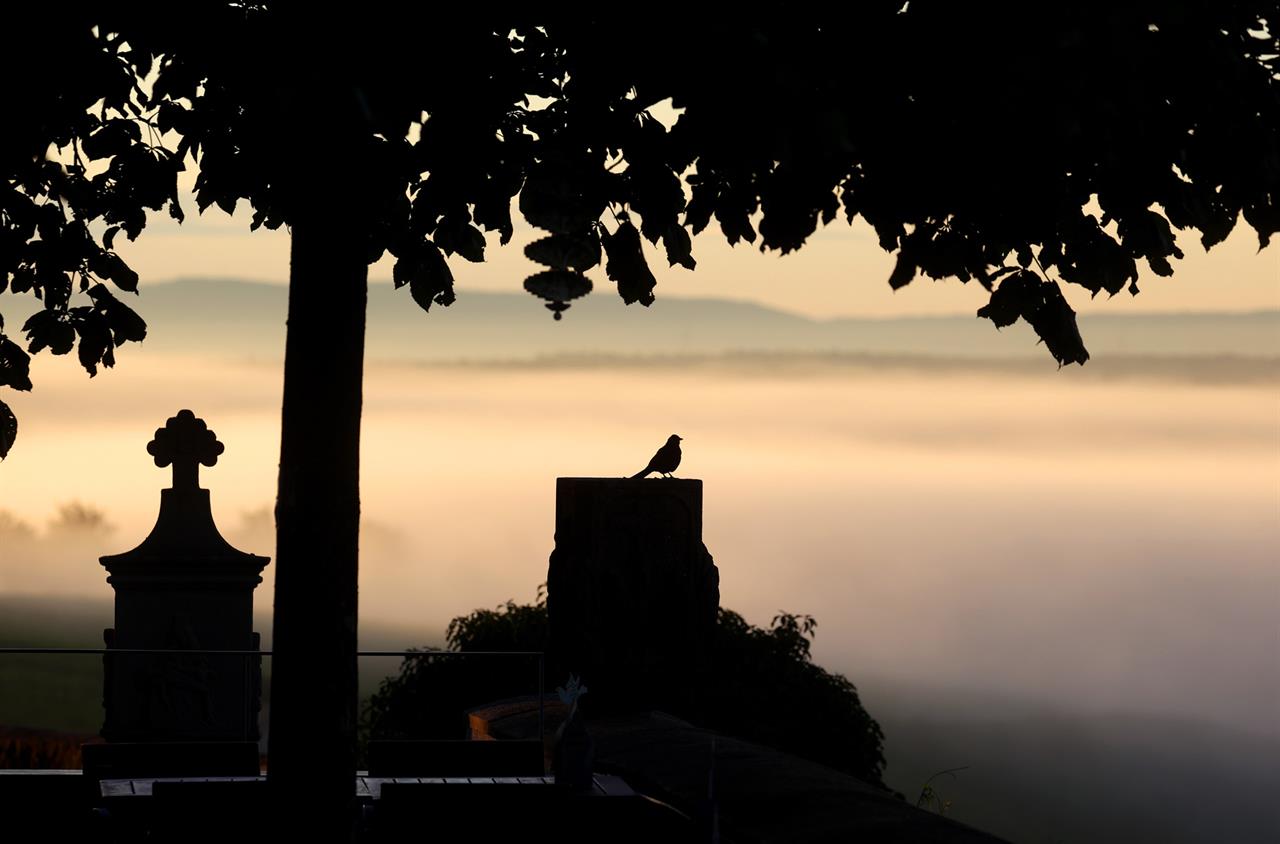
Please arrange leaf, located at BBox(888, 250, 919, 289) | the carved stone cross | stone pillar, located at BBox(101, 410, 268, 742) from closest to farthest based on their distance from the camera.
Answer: leaf, located at BBox(888, 250, 919, 289) < stone pillar, located at BBox(101, 410, 268, 742) < the carved stone cross

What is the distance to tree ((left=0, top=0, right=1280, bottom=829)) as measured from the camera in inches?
233

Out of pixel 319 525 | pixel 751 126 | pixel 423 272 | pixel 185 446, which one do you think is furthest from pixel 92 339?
pixel 185 446

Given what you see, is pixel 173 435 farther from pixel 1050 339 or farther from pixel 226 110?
pixel 1050 339

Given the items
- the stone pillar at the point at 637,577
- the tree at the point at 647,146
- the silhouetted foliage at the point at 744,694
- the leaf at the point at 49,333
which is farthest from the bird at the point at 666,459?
the silhouetted foliage at the point at 744,694

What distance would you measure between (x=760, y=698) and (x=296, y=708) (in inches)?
695

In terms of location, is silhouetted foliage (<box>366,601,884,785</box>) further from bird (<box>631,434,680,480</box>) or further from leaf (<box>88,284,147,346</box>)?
leaf (<box>88,284,147,346</box>)

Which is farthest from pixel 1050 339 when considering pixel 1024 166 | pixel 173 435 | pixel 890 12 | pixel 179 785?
pixel 173 435

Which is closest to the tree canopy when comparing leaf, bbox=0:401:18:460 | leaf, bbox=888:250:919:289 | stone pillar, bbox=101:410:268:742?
leaf, bbox=888:250:919:289

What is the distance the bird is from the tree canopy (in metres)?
4.05

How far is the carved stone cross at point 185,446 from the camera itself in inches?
708

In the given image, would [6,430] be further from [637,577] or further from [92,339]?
[637,577]

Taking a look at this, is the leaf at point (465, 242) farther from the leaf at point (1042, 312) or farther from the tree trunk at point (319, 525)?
the leaf at point (1042, 312)

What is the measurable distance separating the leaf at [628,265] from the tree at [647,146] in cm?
2

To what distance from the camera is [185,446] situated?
711 inches
